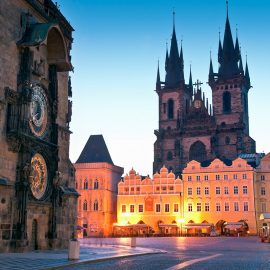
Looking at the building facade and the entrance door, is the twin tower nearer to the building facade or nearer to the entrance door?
the building facade

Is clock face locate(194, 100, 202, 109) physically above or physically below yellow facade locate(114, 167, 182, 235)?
above

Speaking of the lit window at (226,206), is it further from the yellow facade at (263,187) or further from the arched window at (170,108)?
the arched window at (170,108)

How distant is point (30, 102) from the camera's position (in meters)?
23.5

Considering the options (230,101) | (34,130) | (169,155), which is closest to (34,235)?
(34,130)

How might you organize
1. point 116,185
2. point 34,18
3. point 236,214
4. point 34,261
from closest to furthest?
point 34,261 < point 34,18 < point 236,214 < point 116,185

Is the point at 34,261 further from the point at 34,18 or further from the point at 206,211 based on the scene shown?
the point at 206,211

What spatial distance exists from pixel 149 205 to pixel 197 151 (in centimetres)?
1726

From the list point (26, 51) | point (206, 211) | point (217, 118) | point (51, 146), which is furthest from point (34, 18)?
point (217, 118)

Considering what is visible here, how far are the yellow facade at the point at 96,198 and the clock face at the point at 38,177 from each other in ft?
175

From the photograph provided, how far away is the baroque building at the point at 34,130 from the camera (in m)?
21.8

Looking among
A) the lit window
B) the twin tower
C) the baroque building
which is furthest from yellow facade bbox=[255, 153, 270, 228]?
the baroque building

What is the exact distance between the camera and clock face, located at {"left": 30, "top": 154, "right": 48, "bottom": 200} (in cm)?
2384

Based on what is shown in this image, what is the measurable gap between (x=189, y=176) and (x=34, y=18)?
185 ft

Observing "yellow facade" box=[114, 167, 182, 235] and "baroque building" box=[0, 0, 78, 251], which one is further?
"yellow facade" box=[114, 167, 182, 235]
